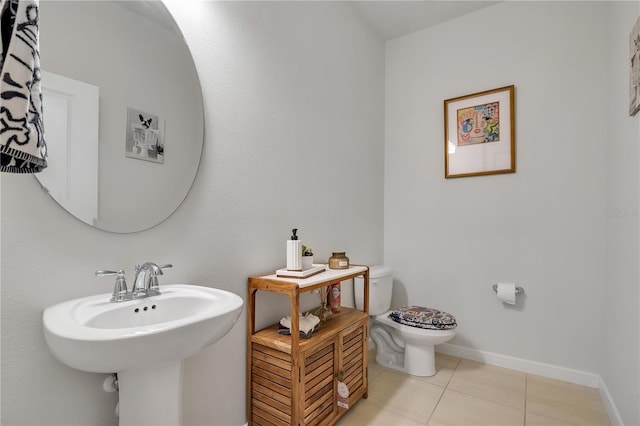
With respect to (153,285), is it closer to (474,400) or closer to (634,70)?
(474,400)

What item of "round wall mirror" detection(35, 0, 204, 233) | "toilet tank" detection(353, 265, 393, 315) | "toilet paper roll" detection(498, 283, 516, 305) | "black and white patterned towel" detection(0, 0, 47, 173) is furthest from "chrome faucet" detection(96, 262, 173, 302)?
"toilet paper roll" detection(498, 283, 516, 305)

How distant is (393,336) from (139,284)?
1833 millimetres

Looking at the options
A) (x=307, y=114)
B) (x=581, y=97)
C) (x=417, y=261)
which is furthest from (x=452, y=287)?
(x=307, y=114)

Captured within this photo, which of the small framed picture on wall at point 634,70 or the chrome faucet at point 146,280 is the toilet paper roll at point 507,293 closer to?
the small framed picture on wall at point 634,70

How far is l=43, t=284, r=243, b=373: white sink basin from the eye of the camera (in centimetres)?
74

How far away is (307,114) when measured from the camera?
76.5 inches

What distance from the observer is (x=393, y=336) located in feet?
7.59

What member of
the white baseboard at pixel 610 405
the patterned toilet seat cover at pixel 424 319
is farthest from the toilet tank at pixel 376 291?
the white baseboard at pixel 610 405

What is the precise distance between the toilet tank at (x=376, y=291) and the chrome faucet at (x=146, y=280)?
1467 mm

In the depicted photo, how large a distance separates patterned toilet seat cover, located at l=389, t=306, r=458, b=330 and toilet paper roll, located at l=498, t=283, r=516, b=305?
0.41 m

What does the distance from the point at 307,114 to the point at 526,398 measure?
2188 mm

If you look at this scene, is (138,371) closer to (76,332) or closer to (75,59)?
(76,332)

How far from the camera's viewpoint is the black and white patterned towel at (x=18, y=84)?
0.54 metres

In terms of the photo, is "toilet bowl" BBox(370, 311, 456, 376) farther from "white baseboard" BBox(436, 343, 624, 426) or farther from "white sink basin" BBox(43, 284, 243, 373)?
"white sink basin" BBox(43, 284, 243, 373)
